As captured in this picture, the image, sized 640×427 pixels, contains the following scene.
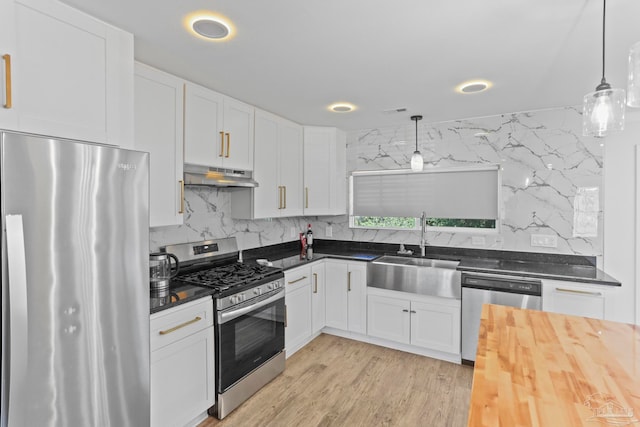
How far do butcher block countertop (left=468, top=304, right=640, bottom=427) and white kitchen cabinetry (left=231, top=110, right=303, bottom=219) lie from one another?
7.18 ft

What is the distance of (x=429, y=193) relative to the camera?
3801 mm

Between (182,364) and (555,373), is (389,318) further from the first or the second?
(555,373)

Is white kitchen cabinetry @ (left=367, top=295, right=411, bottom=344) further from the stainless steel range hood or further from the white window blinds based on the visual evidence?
the stainless steel range hood

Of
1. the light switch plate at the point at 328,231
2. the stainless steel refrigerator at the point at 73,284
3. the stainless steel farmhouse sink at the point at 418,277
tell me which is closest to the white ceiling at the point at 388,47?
the stainless steel refrigerator at the point at 73,284

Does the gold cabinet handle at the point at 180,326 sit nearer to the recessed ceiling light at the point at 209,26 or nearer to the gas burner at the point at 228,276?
the gas burner at the point at 228,276

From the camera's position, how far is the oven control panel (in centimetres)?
227

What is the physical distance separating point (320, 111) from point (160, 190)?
1.74 metres

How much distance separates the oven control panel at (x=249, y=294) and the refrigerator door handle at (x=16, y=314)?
1080 millimetres

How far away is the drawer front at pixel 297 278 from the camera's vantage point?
3104 mm

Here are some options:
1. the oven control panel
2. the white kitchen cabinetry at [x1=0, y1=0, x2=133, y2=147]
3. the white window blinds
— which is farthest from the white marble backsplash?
the white kitchen cabinetry at [x1=0, y1=0, x2=133, y2=147]

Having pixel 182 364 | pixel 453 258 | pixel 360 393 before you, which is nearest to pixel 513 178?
pixel 453 258

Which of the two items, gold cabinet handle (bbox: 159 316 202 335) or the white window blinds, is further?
the white window blinds

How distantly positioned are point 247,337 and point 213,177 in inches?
49.4

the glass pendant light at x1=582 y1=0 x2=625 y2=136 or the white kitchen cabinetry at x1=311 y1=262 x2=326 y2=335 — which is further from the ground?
the glass pendant light at x1=582 y1=0 x2=625 y2=136
